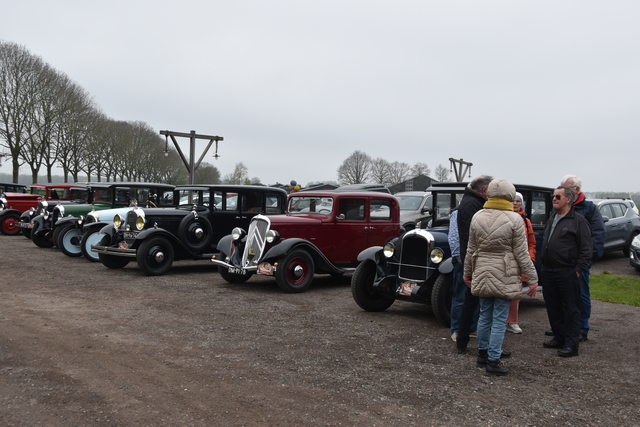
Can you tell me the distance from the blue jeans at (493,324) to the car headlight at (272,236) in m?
4.73

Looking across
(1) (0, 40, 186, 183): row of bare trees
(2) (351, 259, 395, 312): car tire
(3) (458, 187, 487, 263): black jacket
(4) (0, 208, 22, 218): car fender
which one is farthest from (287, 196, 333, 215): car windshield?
(1) (0, 40, 186, 183): row of bare trees

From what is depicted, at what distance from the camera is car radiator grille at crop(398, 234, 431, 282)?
6.84 m

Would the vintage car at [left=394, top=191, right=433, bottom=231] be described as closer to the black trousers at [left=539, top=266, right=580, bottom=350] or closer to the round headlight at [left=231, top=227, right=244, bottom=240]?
the round headlight at [left=231, top=227, right=244, bottom=240]

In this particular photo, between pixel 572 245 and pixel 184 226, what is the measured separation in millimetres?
7726

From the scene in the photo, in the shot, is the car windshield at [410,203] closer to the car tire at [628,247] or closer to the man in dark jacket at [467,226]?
the car tire at [628,247]

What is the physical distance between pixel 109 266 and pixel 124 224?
884mm

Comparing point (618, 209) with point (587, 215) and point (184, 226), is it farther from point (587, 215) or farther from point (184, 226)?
point (184, 226)

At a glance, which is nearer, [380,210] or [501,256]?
[501,256]

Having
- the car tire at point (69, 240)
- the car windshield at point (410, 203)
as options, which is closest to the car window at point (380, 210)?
the car windshield at point (410, 203)

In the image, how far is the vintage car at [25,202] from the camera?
56.7 ft

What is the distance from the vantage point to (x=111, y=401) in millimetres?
3836

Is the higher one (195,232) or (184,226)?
(184,226)

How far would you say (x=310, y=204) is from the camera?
10227mm

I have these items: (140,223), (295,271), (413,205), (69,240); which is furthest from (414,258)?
(69,240)
